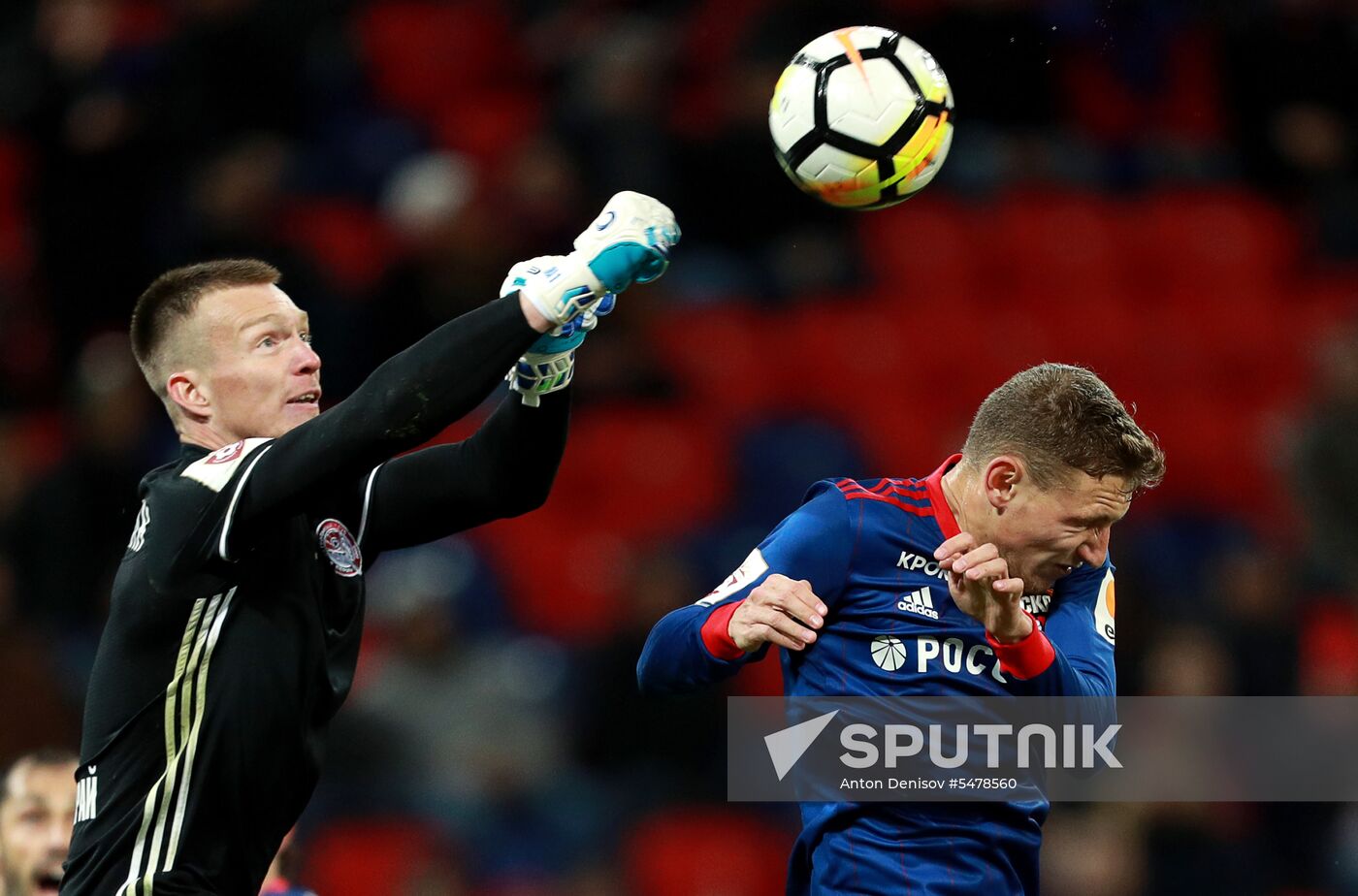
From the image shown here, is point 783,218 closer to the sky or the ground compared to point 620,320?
closer to the sky

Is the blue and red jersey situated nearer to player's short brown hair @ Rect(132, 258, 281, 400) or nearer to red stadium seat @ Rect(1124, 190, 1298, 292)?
player's short brown hair @ Rect(132, 258, 281, 400)

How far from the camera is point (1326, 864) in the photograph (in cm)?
673

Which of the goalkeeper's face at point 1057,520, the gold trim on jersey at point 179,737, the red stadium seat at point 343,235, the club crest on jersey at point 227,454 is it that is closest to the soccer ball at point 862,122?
the goalkeeper's face at point 1057,520

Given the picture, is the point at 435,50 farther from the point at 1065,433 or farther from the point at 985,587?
the point at 985,587

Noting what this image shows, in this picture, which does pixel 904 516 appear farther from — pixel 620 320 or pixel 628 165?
pixel 628 165

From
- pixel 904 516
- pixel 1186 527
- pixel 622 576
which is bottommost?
pixel 904 516

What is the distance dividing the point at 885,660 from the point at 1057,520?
0.43 metres

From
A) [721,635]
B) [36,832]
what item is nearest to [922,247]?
[36,832]

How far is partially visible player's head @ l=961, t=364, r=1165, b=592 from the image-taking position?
347 cm

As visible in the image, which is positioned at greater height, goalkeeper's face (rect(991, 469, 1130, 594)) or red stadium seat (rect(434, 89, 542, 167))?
red stadium seat (rect(434, 89, 542, 167))

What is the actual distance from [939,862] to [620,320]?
16.3 ft

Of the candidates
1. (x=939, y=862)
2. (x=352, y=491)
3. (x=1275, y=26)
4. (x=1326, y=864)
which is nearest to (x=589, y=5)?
(x=1275, y=26)

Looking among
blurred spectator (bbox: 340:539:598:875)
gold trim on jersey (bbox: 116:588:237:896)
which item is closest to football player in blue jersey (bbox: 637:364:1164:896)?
gold trim on jersey (bbox: 116:588:237:896)

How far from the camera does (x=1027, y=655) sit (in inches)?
131
